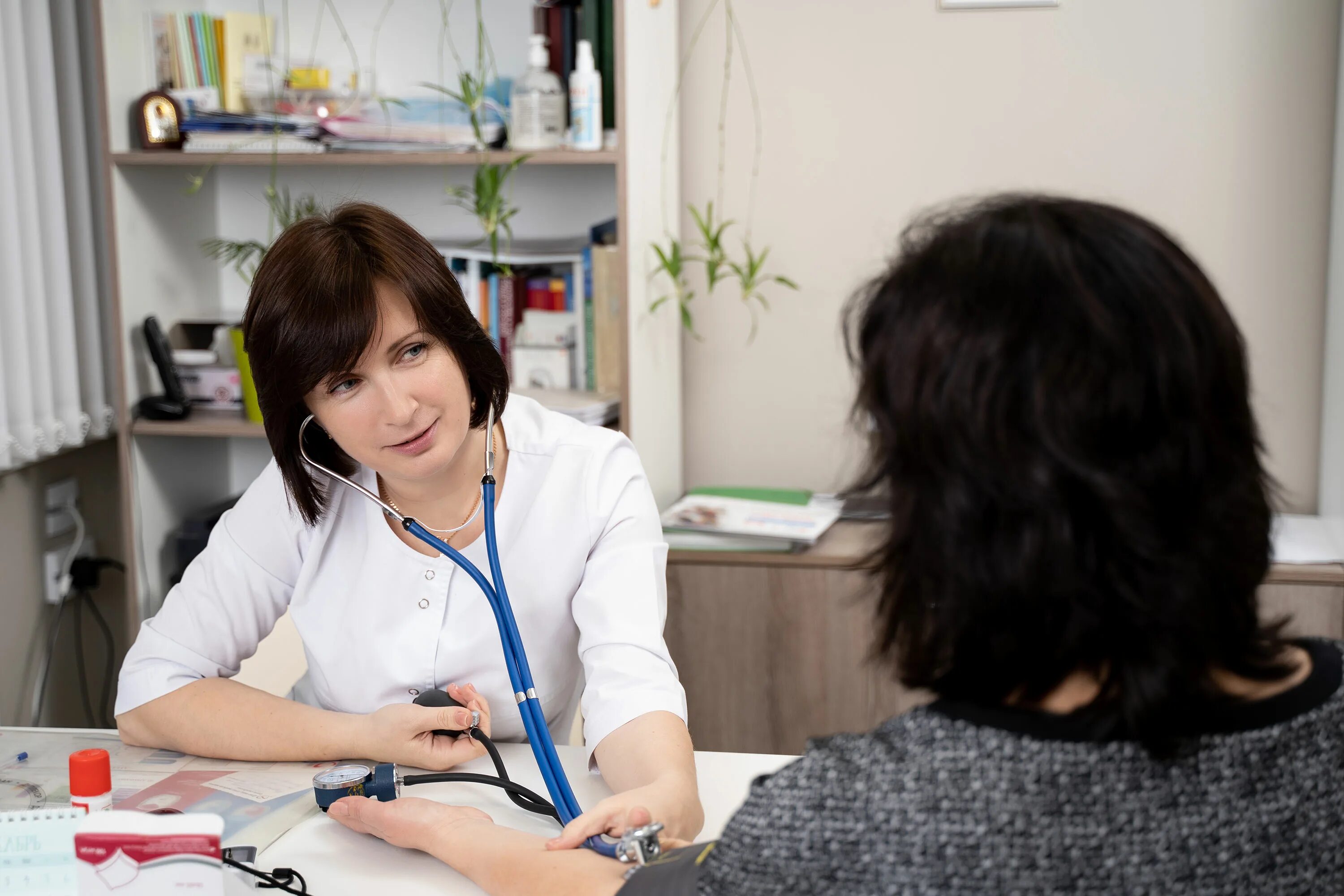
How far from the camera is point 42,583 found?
7.34 ft

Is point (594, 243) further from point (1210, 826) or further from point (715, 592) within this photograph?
point (1210, 826)

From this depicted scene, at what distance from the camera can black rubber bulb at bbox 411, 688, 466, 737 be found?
1.18 meters

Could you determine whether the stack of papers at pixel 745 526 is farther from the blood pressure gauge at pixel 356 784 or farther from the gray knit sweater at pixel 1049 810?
the gray knit sweater at pixel 1049 810

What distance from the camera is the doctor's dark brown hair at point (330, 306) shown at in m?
1.16

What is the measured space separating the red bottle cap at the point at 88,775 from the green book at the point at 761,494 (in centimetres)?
149

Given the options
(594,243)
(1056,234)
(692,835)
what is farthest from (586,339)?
(1056,234)

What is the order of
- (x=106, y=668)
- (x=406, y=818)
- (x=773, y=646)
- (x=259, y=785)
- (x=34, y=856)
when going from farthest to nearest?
(x=106, y=668), (x=773, y=646), (x=259, y=785), (x=406, y=818), (x=34, y=856)

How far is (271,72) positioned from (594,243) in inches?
27.4

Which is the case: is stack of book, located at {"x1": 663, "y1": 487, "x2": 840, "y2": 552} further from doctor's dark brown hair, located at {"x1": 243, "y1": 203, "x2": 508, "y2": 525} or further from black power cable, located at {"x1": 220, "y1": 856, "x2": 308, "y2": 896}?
black power cable, located at {"x1": 220, "y1": 856, "x2": 308, "y2": 896}

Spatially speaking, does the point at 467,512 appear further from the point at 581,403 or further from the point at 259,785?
the point at 581,403

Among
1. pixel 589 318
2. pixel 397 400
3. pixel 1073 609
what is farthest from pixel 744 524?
pixel 1073 609

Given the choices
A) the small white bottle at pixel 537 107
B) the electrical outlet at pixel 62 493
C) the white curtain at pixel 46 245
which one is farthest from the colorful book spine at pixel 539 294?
the electrical outlet at pixel 62 493

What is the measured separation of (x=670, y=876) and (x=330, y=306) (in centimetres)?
69

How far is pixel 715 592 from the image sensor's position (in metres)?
2.07
